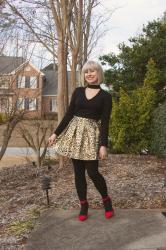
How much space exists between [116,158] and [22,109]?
254cm

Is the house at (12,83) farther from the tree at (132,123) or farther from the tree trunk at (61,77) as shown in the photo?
the tree at (132,123)

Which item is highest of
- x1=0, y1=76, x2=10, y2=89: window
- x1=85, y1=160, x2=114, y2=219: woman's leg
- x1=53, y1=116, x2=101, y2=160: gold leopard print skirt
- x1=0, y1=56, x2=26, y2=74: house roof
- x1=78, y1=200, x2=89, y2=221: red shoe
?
x1=0, y1=56, x2=26, y2=74: house roof

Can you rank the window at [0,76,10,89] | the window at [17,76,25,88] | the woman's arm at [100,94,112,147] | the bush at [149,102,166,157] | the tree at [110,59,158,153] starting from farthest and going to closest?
the tree at [110,59,158,153]
the bush at [149,102,166,157]
the window at [17,76,25,88]
the window at [0,76,10,89]
the woman's arm at [100,94,112,147]

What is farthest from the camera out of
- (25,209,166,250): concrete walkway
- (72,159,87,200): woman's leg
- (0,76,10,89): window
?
(0,76,10,89): window

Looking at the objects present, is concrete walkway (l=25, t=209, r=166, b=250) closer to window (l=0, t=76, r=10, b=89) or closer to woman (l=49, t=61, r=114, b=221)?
woman (l=49, t=61, r=114, b=221)

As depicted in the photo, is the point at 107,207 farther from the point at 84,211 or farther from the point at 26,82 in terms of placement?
the point at 26,82

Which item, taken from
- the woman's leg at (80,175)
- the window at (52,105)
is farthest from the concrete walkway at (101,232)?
the window at (52,105)

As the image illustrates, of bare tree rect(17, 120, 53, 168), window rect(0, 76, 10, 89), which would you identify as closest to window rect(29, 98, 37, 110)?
bare tree rect(17, 120, 53, 168)

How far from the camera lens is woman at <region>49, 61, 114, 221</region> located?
4207mm

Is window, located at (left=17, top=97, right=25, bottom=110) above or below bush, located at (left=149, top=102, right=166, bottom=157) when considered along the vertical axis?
above

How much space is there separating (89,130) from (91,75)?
56 centimetres

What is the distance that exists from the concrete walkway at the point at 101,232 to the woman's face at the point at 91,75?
56.5 inches

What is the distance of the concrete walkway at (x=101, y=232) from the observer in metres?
3.71

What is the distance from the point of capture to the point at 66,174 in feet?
25.9
